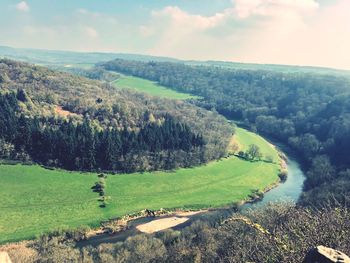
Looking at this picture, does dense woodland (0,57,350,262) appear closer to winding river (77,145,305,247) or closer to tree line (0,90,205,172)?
tree line (0,90,205,172)

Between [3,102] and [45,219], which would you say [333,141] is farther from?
[3,102]

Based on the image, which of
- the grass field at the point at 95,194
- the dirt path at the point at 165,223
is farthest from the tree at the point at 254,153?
the dirt path at the point at 165,223

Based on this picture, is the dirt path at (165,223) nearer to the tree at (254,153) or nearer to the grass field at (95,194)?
the grass field at (95,194)

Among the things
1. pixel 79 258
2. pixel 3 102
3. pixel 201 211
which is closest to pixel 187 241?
pixel 79 258

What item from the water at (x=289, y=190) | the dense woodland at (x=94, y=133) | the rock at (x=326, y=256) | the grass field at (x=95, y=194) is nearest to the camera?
the rock at (x=326, y=256)

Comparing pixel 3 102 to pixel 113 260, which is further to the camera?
pixel 3 102

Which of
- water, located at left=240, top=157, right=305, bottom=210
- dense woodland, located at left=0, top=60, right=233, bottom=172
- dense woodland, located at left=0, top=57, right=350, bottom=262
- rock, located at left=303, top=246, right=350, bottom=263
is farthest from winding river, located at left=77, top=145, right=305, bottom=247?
rock, located at left=303, top=246, right=350, bottom=263

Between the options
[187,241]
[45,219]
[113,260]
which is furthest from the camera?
[45,219]
